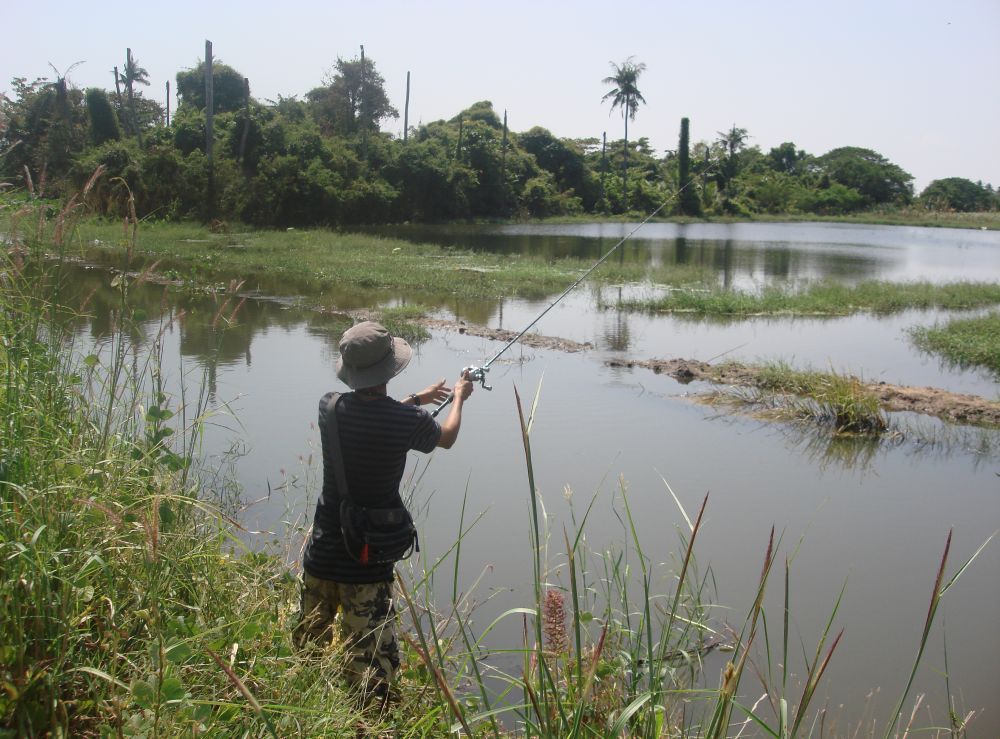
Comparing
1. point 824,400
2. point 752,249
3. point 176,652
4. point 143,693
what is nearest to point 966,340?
point 824,400

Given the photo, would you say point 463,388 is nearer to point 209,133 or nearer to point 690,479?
point 690,479

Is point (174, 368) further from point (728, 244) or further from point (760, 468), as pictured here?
point (728, 244)

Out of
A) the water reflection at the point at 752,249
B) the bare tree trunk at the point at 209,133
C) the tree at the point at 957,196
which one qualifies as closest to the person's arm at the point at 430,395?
the water reflection at the point at 752,249

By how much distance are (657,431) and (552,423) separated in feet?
3.13

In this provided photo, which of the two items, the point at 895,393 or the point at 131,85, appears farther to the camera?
the point at 131,85

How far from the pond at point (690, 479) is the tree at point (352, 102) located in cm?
3211

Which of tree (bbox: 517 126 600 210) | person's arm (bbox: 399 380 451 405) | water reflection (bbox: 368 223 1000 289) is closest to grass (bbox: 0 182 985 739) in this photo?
person's arm (bbox: 399 380 451 405)

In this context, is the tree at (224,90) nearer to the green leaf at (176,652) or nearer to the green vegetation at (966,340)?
the green vegetation at (966,340)

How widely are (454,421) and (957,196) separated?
7846cm

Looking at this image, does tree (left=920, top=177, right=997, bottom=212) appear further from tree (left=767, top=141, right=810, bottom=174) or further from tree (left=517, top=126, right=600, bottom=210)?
tree (left=517, top=126, right=600, bottom=210)

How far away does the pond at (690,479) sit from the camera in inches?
168

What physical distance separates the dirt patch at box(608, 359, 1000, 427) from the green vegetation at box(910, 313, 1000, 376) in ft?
7.39

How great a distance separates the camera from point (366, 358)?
108 inches

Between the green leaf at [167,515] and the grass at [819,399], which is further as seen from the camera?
the grass at [819,399]
